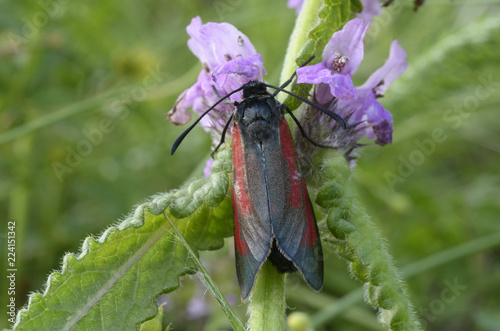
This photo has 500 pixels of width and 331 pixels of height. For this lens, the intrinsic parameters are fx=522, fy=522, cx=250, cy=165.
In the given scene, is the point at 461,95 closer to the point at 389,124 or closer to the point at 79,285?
the point at 389,124

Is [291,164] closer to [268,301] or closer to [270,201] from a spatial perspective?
[270,201]

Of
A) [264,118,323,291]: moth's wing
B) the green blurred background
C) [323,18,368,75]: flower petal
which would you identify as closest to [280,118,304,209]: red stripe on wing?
[264,118,323,291]: moth's wing

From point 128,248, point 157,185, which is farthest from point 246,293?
point 157,185

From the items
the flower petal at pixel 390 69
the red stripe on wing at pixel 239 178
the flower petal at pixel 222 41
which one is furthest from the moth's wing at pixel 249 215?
the flower petal at pixel 390 69

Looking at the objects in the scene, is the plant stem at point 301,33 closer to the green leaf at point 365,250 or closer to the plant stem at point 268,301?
the green leaf at point 365,250

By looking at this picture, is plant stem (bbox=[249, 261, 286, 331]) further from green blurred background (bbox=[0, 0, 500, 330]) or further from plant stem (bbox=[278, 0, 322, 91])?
green blurred background (bbox=[0, 0, 500, 330])
